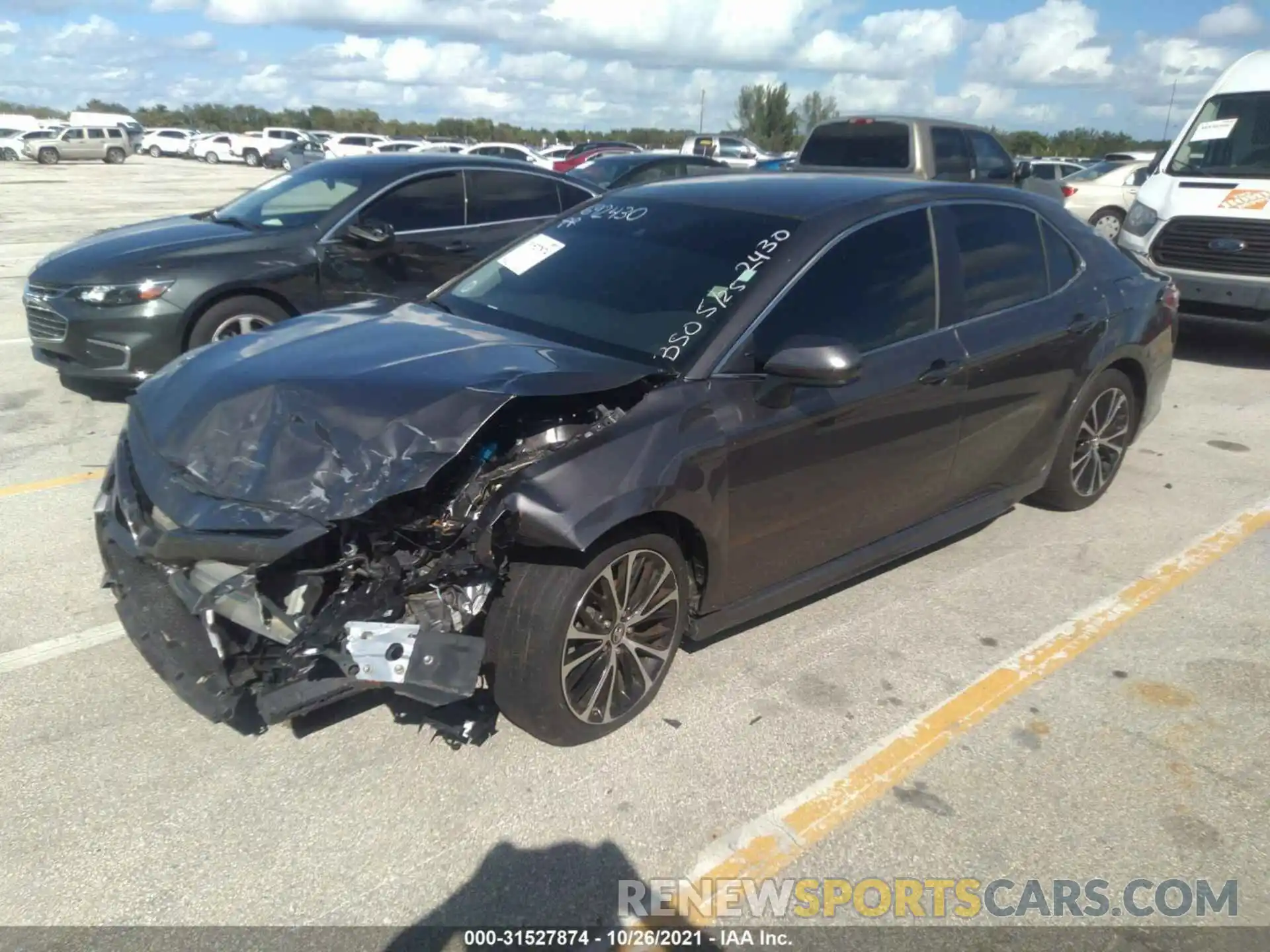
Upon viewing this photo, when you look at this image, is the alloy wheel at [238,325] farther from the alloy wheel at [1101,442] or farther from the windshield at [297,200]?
the alloy wheel at [1101,442]

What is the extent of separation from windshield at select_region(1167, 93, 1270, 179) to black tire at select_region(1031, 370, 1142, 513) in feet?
16.5

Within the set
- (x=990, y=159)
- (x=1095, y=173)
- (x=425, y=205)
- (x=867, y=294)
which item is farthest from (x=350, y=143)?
(x=867, y=294)

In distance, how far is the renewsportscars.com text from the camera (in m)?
2.70

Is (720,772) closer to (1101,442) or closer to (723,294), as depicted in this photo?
(723,294)

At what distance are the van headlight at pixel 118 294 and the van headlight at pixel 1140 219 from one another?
847cm

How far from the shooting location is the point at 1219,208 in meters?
8.82

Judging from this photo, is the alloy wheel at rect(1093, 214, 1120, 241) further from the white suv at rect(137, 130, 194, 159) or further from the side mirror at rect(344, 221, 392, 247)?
the white suv at rect(137, 130, 194, 159)

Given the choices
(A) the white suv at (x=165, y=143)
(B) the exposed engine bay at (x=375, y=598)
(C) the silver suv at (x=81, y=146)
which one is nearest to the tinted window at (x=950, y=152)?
(B) the exposed engine bay at (x=375, y=598)

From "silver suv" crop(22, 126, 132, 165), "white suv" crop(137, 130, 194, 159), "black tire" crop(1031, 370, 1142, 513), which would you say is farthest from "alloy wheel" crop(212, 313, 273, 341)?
"white suv" crop(137, 130, 194, 159)

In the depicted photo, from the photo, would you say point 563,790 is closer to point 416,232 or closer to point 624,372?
point 624,372

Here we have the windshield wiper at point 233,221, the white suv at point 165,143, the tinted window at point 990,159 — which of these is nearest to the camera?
the windshield wiper at point 233,221

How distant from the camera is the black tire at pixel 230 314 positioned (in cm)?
656

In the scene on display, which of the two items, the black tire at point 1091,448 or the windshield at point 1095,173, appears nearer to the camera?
the black tire at point 1091,448

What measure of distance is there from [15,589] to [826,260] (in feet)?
11.9
